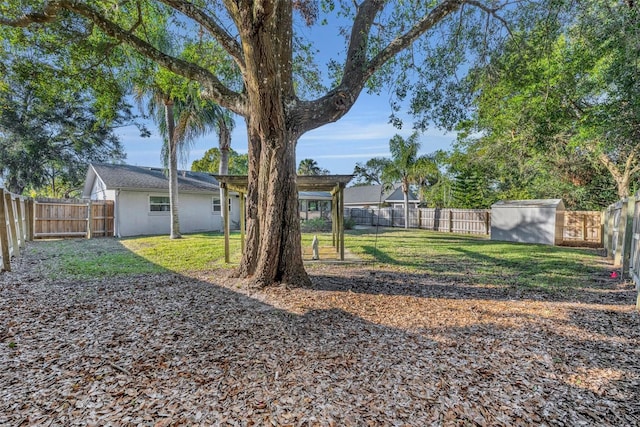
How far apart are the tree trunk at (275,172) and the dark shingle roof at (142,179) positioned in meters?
10.4

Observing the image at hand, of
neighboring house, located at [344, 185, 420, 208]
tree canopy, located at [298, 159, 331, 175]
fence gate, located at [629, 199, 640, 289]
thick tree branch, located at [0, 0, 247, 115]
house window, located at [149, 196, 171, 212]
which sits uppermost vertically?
tree canopy, located at [298, 159, 331, 175]

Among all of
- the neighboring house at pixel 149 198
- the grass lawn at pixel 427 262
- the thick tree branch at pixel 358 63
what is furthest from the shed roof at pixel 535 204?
the neighboring house at pixel 149 198

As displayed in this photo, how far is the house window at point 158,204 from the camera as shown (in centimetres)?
1631

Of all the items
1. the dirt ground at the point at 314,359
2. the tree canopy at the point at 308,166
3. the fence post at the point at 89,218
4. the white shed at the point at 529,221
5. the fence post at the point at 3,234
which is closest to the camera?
the dirt ground at the point at 314,359

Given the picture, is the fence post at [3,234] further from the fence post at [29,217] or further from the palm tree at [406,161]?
the palm tree at [406,161]

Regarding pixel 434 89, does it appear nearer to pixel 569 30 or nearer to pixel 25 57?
pixel 569 30

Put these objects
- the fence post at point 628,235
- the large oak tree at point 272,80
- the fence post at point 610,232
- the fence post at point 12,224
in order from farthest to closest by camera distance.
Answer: the fence post at point 610,232, the fence post at point 12,224, the fence post at point 628,235, the large oak tree at point 272,80

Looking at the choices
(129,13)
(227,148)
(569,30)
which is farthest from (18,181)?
(569,30)

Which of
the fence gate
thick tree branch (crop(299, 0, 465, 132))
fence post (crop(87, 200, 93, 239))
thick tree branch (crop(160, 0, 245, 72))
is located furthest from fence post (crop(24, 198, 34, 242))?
the fence gate

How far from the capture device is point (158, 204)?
16562 mm

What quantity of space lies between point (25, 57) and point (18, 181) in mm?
18508

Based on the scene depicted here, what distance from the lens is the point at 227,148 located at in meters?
16.2

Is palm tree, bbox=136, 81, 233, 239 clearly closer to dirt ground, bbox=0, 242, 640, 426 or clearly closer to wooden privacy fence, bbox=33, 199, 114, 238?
wooden privacy fence, bbox=33, 199, 114, 238

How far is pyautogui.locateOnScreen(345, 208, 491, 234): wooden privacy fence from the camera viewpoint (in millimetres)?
18359
